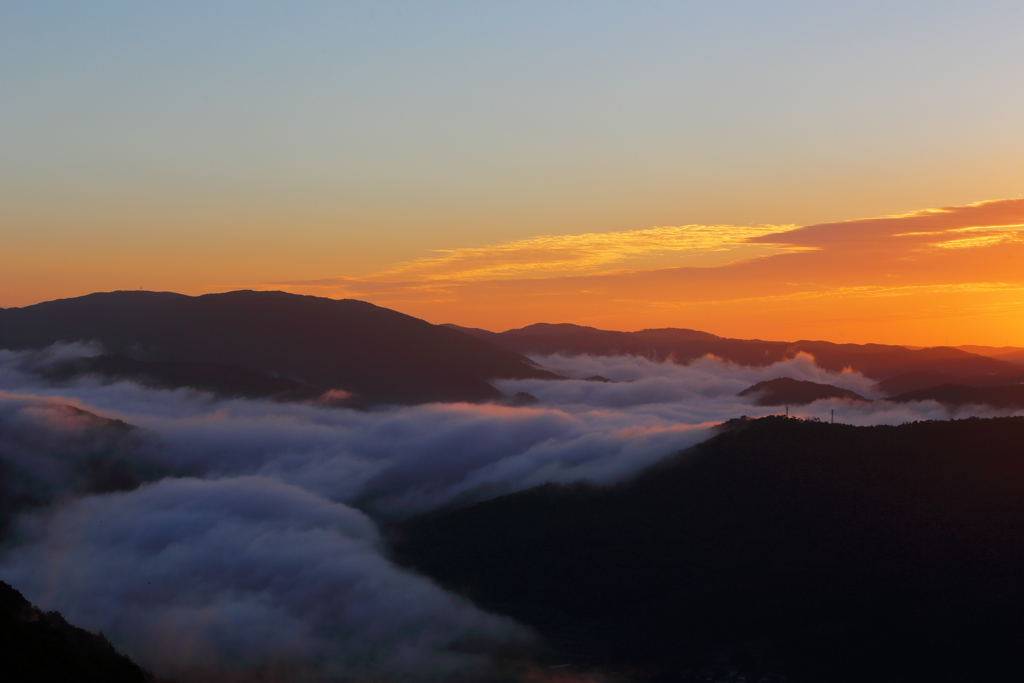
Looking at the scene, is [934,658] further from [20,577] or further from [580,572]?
[20,577]

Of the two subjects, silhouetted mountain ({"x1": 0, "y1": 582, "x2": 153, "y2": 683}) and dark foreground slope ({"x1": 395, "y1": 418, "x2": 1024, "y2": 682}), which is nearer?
silhouetted mountain ({"x1": 0, "y1": 582, "x2": 153, "y2": 683})

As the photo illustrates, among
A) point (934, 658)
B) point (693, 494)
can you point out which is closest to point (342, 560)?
point (693, 494)

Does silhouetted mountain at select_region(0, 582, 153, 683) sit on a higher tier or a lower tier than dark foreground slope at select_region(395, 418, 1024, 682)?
higher

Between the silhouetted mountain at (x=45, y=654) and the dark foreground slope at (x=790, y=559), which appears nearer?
the silhouetted mountain at (x=45, y=654)

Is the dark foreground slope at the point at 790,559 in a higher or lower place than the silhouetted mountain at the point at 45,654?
lower

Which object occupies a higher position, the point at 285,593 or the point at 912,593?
the point at 912,593
